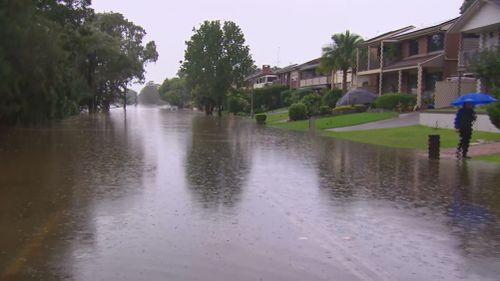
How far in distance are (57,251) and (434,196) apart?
25.2ft

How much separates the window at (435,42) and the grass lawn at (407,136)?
18.4 meters

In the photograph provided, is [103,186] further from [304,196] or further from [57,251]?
[57,251]

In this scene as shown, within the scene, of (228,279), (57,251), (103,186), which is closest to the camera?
(228,279)

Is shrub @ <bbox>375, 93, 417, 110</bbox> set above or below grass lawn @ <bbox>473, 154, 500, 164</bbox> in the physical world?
above

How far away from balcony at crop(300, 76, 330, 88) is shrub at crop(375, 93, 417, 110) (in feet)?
103

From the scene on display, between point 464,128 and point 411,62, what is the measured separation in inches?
1241

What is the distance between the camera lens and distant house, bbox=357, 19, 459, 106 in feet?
152

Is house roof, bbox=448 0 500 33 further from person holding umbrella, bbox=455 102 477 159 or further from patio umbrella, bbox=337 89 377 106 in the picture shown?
person holding umbrella, bbox=455 102 477 159

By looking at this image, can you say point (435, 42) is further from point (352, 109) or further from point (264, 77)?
point (264, 77)

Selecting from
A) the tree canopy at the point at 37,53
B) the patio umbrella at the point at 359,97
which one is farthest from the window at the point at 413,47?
the tree canopy at the point at 37,53

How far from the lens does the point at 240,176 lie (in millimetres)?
14766

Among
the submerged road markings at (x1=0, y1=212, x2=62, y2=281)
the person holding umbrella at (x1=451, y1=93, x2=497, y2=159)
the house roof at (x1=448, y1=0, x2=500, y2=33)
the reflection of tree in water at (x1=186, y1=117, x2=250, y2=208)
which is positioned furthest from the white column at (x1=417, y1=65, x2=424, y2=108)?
the submerged road markings at (x1=0, y1=212, x2=62, y2=281)

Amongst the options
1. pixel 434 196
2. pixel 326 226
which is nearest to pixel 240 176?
pixel 434 196

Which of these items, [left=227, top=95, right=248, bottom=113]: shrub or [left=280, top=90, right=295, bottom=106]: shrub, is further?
[left=227, top=95, right=248, bottom=113]: shrub
